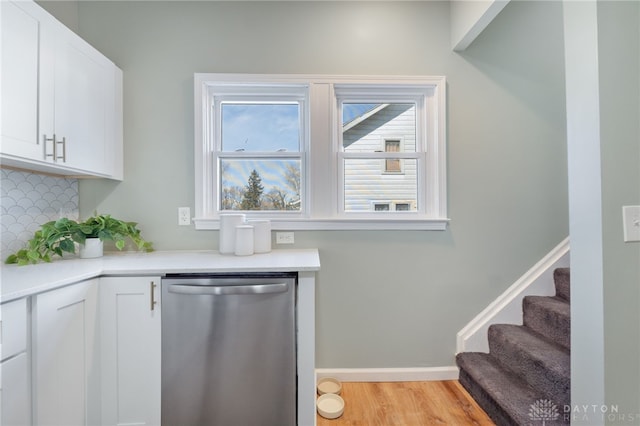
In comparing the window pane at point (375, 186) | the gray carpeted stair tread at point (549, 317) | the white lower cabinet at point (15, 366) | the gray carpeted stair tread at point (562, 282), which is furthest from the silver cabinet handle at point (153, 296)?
the gray carpeted stair tread at point (562, 282)

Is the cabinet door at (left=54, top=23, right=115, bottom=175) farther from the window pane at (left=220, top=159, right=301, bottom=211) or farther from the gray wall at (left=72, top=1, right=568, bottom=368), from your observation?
the window pane at (left=220, top=159, right=301, bottom=211)

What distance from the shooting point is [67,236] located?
5.00 feet

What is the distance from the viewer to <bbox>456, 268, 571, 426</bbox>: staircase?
1345mm

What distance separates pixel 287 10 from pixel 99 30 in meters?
1.28

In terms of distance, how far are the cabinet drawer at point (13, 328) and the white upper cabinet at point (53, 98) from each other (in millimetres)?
644

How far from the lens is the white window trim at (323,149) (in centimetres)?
184

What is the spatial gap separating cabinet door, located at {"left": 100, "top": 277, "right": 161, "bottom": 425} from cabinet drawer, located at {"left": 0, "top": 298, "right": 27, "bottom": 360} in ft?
0.97

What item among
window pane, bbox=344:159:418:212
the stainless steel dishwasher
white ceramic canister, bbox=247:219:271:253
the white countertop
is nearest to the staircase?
window pane, bbox=344:159:418:212

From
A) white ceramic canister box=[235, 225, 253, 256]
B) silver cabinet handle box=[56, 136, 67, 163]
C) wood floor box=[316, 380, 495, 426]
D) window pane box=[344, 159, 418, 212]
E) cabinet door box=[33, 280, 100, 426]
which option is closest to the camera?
cabinet door box=[33, 280, 100, 426]

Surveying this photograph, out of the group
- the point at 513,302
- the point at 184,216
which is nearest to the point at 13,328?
the point at 184,216

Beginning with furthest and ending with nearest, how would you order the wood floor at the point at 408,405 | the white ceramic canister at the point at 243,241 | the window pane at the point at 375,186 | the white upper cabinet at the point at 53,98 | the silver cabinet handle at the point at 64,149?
1. the window pane at the point at 375,186
2. the white ceramic canister at the point at 243,241
3. the wood floor at the point at 408,405
4. the silver cabinet handle at the point at 64,149
5. the white upper cabinet at the point at 53,98

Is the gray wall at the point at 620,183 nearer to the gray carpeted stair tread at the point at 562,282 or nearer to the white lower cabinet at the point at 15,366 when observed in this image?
the gray carpeted stair tread at the point at 562,282

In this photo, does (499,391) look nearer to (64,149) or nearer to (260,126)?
(260,126)

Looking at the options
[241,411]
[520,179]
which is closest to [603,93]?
[520,179]
